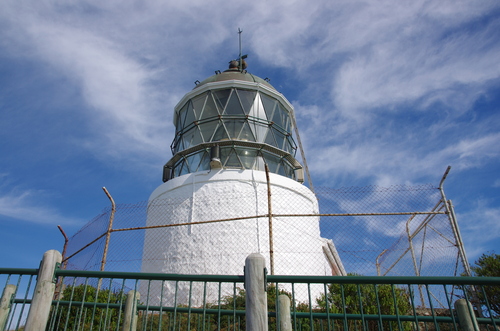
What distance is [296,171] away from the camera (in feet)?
36.6

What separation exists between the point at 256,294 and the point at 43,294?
1922 mm

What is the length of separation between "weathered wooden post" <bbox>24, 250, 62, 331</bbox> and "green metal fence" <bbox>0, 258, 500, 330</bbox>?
0.27 ft

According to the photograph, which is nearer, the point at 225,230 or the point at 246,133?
the point at 225,230

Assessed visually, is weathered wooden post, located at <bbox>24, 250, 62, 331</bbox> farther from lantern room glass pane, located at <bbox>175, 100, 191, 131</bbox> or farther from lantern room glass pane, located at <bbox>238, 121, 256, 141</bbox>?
lantern room glass pane, located at <bbox>175, 100, 191, 131</bbox>

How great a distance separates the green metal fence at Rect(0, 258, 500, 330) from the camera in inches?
112

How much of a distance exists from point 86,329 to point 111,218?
2.28 meters

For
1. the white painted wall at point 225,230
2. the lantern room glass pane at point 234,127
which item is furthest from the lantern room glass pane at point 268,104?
the white painted wall at point 225,230

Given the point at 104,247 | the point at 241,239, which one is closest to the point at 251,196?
the point at 241,239

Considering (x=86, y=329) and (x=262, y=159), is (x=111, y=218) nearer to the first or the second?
(x=86, y=329)

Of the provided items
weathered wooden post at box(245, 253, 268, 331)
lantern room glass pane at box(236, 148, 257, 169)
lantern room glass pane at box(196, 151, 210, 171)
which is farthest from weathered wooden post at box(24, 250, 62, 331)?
lantern room glass pane at box(236, 148, 257, 169)

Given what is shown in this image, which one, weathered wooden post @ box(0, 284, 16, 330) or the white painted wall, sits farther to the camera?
the white painted wall

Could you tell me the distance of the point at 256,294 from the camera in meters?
2.89

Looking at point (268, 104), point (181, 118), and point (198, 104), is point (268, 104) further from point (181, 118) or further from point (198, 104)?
point (181, 118)

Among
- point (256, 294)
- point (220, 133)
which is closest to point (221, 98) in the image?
point (220, 133)
